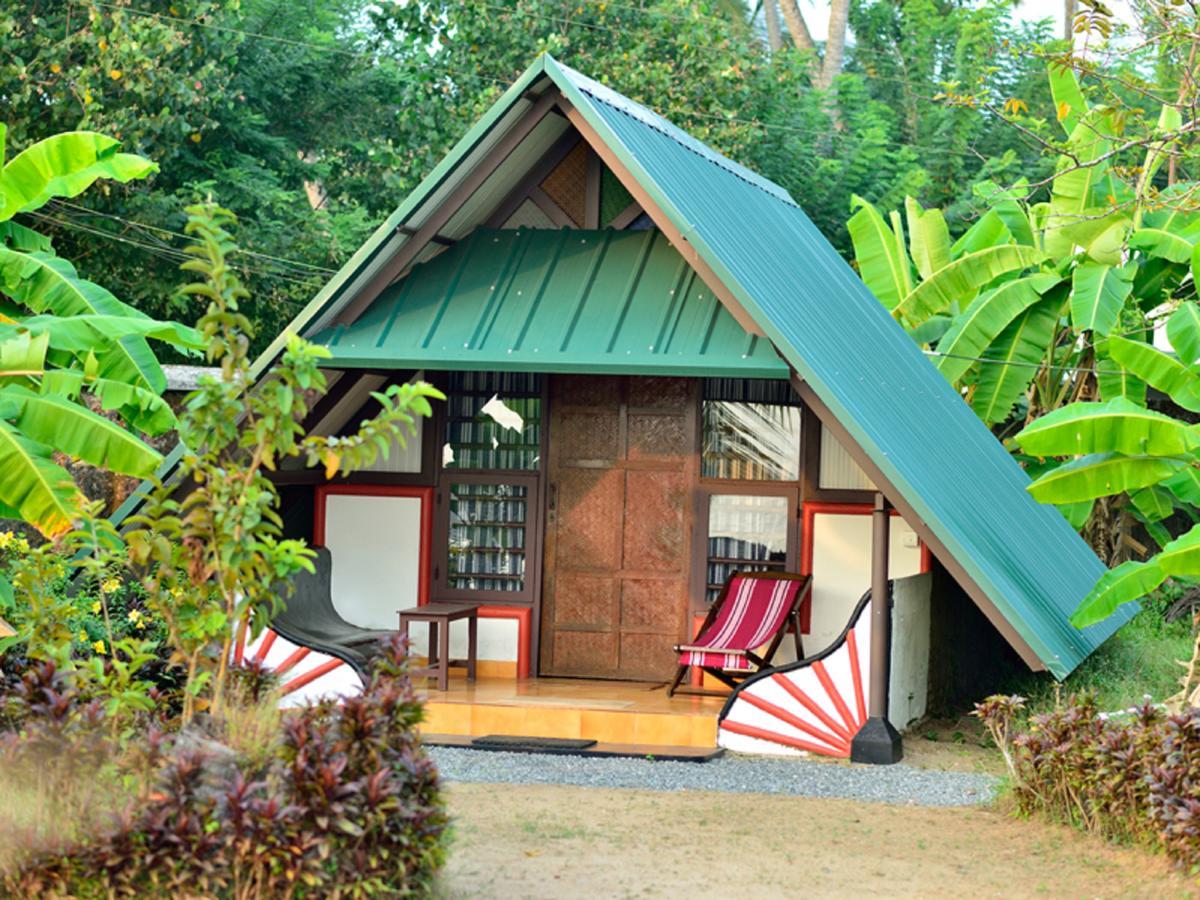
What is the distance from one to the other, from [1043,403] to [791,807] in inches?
387

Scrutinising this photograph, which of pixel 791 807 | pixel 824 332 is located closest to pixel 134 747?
pixel 791 807

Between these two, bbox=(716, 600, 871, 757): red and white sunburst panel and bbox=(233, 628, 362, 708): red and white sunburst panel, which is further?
bbox=(233, 628, 362, 708): red and white sunburst panel

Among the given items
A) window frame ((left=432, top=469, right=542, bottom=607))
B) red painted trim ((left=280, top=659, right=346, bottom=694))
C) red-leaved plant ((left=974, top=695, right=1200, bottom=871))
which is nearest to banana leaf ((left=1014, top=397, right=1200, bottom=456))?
red-leaved plant ((left=974, top=695, right=1200, bottom=871))

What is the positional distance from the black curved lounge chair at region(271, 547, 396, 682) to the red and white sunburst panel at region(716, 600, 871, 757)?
2678mm

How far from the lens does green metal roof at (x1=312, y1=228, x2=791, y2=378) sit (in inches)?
425

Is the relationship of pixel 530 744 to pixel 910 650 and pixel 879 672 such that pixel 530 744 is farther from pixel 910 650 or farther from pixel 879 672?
pixel 910 650

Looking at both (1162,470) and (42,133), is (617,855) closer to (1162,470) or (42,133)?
(1162,470)

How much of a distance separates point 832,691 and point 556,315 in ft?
10.4

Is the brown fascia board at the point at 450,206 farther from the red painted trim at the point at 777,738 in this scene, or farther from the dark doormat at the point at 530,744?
the red painted trim at the point at 777,738

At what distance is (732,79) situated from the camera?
23.8 m

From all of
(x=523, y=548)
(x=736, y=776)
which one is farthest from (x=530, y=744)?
(x=523, y=548)

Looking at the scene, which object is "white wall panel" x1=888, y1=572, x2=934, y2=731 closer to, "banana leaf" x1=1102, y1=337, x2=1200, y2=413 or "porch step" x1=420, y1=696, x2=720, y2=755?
"porch step" x1=420, y1=696, x2=720, y2=755

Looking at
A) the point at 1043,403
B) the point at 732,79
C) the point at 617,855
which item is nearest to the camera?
the point at 617,855

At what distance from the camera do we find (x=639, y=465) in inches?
509
